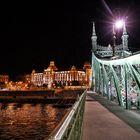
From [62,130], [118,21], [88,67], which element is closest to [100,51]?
[118,21]

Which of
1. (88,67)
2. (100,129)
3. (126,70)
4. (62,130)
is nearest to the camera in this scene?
(62,130)

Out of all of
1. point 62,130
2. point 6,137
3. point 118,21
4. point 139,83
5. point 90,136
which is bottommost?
point 6,137

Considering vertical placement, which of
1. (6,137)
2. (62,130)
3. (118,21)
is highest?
(118,21)

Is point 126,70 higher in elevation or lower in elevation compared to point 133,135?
higher

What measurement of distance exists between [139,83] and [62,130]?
12497 mm

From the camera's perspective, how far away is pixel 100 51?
6538 centimetres

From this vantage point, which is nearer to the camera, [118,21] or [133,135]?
[133,135]

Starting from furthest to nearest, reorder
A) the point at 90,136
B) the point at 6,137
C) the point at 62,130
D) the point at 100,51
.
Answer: the point at 100,51
the point at 6,137
the point at 90,136
the point at 62,130

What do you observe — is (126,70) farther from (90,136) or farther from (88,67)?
(88,67)

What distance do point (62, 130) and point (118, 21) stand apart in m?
22.7

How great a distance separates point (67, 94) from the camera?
366ft

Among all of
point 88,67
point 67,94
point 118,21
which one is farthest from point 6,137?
point 88,67

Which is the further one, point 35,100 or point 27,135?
point 35,100

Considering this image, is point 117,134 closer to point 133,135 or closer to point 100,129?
point 133,135
